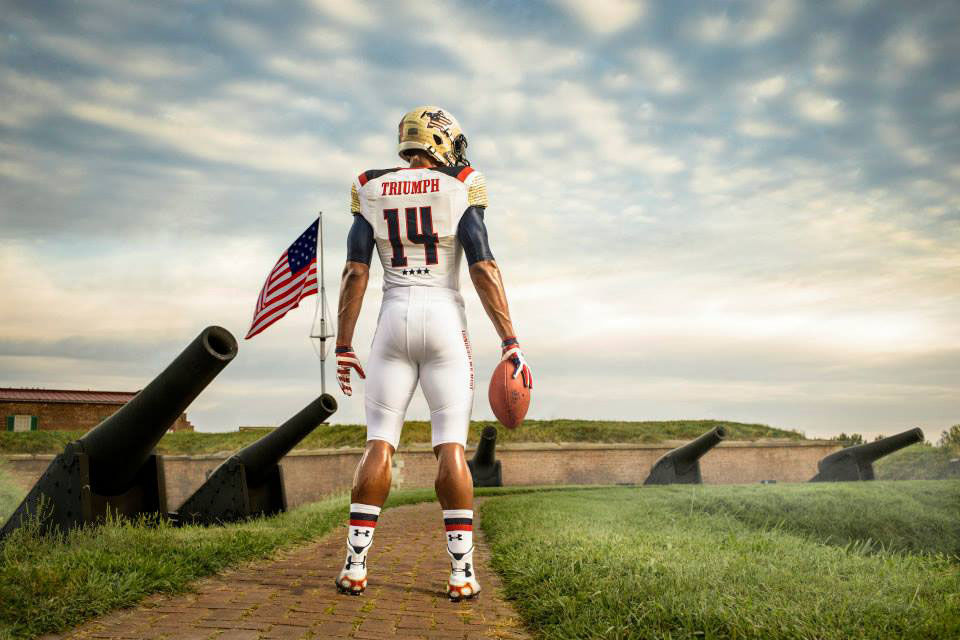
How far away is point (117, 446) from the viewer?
591 cm

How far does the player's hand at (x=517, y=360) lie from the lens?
434 cm

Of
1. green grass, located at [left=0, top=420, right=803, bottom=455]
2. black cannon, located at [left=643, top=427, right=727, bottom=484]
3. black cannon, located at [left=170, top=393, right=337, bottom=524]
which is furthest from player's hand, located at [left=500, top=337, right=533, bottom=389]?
green grass, located at [left=0, top=420, right=803, bottom=455]

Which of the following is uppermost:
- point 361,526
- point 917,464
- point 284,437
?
point 284,437

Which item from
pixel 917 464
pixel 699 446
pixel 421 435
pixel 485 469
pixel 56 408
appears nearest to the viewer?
pixel 699 446

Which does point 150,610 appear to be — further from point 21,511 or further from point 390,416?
point 21,511

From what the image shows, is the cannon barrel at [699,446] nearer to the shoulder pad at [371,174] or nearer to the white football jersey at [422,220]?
the white football jersey at [422,220]

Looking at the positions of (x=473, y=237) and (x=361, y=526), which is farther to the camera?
(x=473, y=237)

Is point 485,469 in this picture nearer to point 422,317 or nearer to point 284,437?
point 284,437

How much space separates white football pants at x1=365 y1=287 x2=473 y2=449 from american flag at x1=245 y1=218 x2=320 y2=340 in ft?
23.4

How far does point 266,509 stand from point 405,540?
8.14 feet

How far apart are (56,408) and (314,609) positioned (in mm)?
33019

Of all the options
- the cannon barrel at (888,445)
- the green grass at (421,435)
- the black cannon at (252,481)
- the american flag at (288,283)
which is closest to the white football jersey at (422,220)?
the black cannon at (252,481)

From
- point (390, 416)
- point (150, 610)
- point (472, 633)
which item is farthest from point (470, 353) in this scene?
point (150, 610)

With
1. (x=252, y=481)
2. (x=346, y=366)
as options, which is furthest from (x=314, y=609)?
(x=252, y=481)
